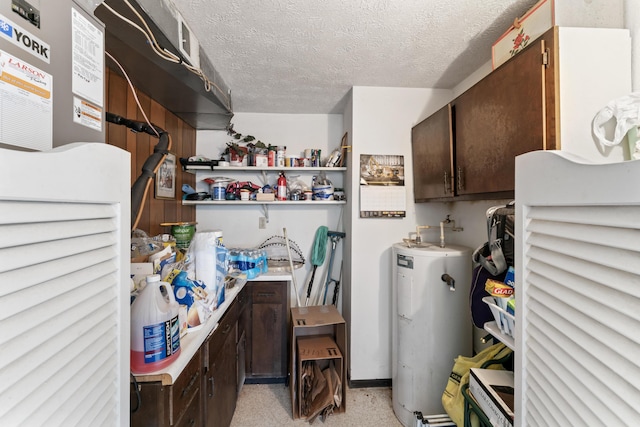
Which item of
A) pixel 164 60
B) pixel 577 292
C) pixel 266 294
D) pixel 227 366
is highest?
pixel 164 60

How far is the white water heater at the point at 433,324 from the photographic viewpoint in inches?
A: 68.4

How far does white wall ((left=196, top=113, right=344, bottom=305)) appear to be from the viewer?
266 centimetres

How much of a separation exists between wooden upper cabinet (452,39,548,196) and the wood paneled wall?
6.54 feet

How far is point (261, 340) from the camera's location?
214cm

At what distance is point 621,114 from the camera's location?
89cm

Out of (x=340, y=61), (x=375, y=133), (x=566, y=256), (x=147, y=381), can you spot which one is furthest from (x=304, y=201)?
(x=566, y=256)

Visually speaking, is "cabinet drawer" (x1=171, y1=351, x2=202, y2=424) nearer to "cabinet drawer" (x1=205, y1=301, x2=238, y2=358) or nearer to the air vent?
"cabinet drawer" (x1=205, y1=301, x2=238, y2=358)

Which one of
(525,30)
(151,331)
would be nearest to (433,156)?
(525,30)

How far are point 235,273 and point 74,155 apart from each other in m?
1.64

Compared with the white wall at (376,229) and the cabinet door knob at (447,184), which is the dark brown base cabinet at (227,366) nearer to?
the white wall at (376,229)

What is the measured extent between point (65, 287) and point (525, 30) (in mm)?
1827

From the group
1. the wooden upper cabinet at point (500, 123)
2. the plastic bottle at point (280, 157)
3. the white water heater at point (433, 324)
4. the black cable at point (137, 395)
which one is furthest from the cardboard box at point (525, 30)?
the black cable at point (137, 395)

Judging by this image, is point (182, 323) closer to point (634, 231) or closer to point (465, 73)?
point (634, 231)

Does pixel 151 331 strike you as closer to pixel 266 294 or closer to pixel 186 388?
pixel 186 388
